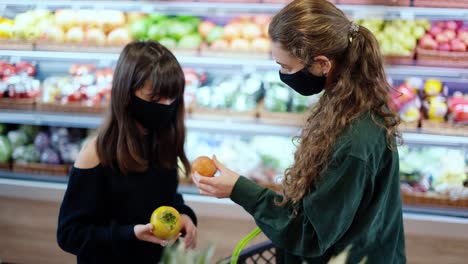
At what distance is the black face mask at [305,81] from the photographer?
5.92 feet

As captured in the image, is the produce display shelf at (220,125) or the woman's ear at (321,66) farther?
the produce display shelf at (220,125)

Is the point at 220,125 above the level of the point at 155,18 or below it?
below

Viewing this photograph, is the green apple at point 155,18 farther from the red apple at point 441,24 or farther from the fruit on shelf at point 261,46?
the red apple at point 441,24

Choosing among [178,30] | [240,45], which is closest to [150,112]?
[240,45]

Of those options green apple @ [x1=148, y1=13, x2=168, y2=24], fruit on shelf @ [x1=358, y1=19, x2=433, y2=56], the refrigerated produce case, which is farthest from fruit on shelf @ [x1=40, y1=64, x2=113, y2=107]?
fruit on shelf @ [x1=358, y1=19, x2=433, y2=56]

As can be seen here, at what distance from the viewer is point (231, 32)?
3.82 m

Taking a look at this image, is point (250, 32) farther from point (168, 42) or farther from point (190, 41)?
point (168, 42)

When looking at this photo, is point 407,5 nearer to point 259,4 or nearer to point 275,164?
point 259,4

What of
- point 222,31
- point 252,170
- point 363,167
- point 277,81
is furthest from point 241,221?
point 363,167

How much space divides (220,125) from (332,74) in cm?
192

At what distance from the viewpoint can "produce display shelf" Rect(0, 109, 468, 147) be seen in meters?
3.53

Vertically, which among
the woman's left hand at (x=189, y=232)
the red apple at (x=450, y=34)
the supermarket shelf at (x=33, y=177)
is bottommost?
the supermarket shelf at (x=33, y=177)

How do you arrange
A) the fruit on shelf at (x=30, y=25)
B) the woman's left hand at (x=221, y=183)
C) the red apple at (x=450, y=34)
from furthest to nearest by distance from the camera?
the fruit on shelf at (x=30, y=25)
the red apple at (x=450, y=34)
the woman's left hand at (x=221, y=183)

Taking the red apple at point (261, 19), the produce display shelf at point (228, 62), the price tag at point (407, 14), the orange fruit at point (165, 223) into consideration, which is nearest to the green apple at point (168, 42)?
the produce display shelf at point (228, 62)
